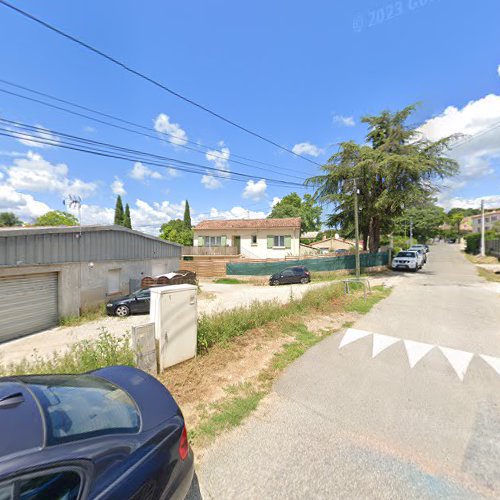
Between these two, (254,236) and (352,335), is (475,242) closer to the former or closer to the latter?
(254,236)

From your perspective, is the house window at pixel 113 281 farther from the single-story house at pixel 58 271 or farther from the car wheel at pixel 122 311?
the car wheel at pixel 122 311

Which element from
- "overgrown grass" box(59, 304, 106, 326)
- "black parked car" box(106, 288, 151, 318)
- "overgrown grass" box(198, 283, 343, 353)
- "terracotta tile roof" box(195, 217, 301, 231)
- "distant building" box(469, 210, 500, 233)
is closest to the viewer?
"overgrown grass" box(198, 283, 343, 353)

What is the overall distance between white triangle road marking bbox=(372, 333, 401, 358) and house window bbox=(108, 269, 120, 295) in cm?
1272

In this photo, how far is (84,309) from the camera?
460 inches

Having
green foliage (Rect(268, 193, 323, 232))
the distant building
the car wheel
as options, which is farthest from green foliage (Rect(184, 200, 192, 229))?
the distant building

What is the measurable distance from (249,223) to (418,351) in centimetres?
2574

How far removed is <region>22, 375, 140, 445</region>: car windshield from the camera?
68.1 inches

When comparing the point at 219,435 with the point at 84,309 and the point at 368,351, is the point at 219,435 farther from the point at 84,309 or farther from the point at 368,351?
the point at 84,309

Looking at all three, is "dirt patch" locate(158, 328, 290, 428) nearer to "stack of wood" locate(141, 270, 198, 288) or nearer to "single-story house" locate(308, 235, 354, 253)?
"stack of wood" locate(141, 270, 198, 288)

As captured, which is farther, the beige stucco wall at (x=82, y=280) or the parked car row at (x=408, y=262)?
the parked car row at (x=408, y=262)

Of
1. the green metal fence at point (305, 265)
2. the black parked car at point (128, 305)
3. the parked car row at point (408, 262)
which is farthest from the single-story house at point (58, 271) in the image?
the parked car row at point (408, 262)

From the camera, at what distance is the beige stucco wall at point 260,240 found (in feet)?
92.8

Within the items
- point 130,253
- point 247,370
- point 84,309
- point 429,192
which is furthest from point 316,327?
point 429,192

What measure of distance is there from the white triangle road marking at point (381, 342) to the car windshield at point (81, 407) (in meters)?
5.02
